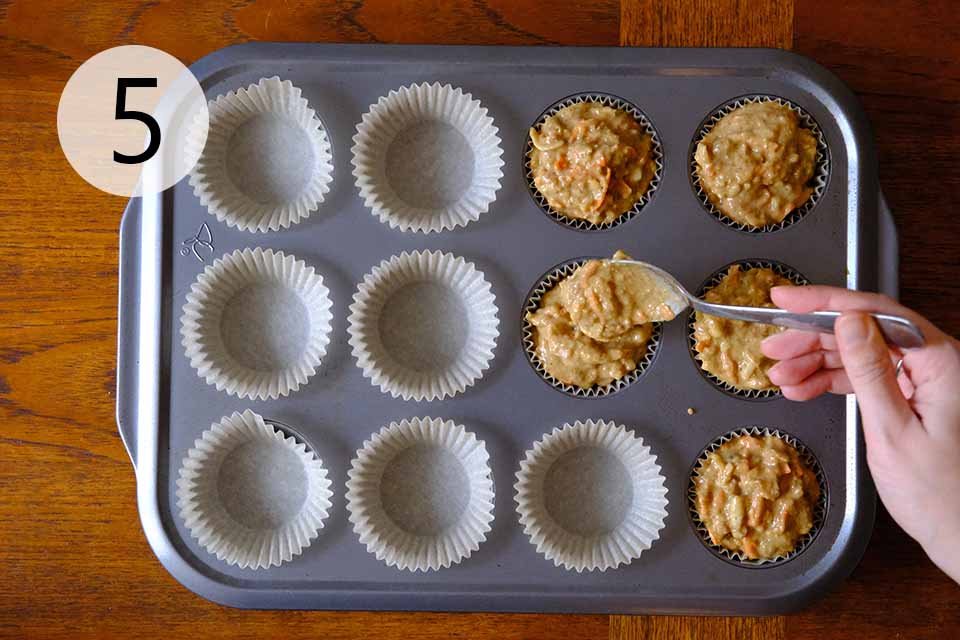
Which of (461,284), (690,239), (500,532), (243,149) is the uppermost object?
(243,149)

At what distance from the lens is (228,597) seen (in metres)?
1.77

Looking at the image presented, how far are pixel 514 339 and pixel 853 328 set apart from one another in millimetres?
744

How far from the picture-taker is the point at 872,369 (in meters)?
1.35

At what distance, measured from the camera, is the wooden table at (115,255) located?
189 centimetres

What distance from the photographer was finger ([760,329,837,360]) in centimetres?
163

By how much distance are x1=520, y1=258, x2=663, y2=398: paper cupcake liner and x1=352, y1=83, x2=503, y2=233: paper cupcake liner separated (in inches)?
9.2

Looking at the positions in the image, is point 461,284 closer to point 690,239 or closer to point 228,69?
point 690,239

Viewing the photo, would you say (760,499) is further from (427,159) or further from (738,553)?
(427,159)

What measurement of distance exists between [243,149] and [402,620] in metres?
1.27

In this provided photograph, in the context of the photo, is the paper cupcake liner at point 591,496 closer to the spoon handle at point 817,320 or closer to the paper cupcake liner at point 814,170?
the spoon handle at point 817,320

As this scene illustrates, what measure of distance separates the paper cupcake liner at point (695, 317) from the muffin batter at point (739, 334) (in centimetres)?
2

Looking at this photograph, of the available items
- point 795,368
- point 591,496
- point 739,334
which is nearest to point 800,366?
point 795,368

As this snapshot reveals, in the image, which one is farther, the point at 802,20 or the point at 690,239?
the point at 802,20

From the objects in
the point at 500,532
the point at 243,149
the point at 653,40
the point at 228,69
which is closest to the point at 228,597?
the point at 500,532
